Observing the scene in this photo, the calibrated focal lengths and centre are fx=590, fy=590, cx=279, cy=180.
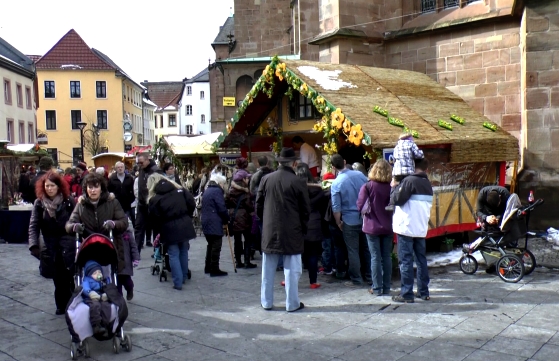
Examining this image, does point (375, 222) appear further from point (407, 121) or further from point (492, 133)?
point (492, 133)

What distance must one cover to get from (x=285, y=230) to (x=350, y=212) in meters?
1.44

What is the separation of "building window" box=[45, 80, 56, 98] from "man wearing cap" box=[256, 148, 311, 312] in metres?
55.0

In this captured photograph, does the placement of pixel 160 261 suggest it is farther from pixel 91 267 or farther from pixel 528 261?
pixel 528 261

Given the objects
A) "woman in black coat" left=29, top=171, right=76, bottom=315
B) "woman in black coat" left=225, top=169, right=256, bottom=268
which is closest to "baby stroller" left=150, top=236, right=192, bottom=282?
"woman in black coat" left=225, top=169, right=256, bottom=268

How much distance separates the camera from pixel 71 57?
5759 cm

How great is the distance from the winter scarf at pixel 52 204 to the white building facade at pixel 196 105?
82.0 m

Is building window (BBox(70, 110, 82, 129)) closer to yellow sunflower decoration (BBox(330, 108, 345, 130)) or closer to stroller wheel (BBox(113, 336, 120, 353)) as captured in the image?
yellow sunflower decoration (BBox(330, 108, 345, 130))

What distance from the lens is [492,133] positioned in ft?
35.7

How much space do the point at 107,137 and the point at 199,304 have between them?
53.2 meters

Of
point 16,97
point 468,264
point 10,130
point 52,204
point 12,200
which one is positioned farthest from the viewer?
point 16,97

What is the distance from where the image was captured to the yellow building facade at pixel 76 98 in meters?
56.5

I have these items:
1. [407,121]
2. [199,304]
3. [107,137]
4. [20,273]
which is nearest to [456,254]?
[407,121]

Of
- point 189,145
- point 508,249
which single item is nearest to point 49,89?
point 189,145

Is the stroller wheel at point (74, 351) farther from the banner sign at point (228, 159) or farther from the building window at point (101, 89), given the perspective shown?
the building window at point (101, 89)
